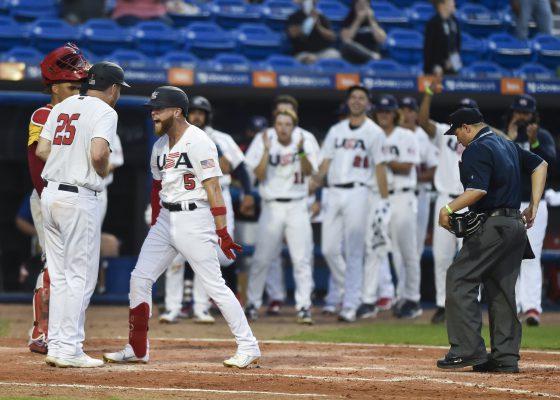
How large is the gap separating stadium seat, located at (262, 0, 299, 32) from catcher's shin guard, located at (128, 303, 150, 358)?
8.94 m

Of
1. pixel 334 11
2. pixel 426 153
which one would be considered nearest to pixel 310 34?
pixel 334 11

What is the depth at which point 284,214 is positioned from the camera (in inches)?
426

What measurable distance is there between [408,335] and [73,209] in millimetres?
3688

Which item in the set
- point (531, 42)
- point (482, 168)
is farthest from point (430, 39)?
point (482, 168)

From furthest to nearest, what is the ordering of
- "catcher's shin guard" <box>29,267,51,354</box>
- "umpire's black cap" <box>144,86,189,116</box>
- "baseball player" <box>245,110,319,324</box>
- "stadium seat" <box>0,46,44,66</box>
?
"stadium seat" <box>0,46,44,66</box> < "baseball player" <box>245,110,319,324</box> < "catcher's shin guard" <box>29,267,51,354</box> < "umpire's black cap" <box>144,86,189,116</box>

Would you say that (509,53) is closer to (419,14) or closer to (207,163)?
(419,14)

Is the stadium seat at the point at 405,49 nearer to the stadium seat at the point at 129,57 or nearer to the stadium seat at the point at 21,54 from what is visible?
the stadium seat at the point at 129,57

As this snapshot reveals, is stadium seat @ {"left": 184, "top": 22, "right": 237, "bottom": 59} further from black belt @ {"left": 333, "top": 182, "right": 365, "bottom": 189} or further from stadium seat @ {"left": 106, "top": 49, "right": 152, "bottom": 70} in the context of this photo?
black belt @ {"left": 333, "top": 182, "right": 365, "bottom": 189}

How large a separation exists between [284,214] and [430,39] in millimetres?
3853

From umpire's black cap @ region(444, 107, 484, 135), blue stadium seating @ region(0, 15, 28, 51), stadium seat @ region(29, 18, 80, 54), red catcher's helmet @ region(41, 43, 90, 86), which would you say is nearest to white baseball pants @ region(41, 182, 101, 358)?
red catcher's helmet @ region(41, 43, 90, 86)

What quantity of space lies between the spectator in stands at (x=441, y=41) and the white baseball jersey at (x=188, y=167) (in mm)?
6760

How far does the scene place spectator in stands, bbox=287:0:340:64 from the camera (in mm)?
14938

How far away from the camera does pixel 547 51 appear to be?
51.5 feet

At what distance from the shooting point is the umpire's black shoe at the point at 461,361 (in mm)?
7047
